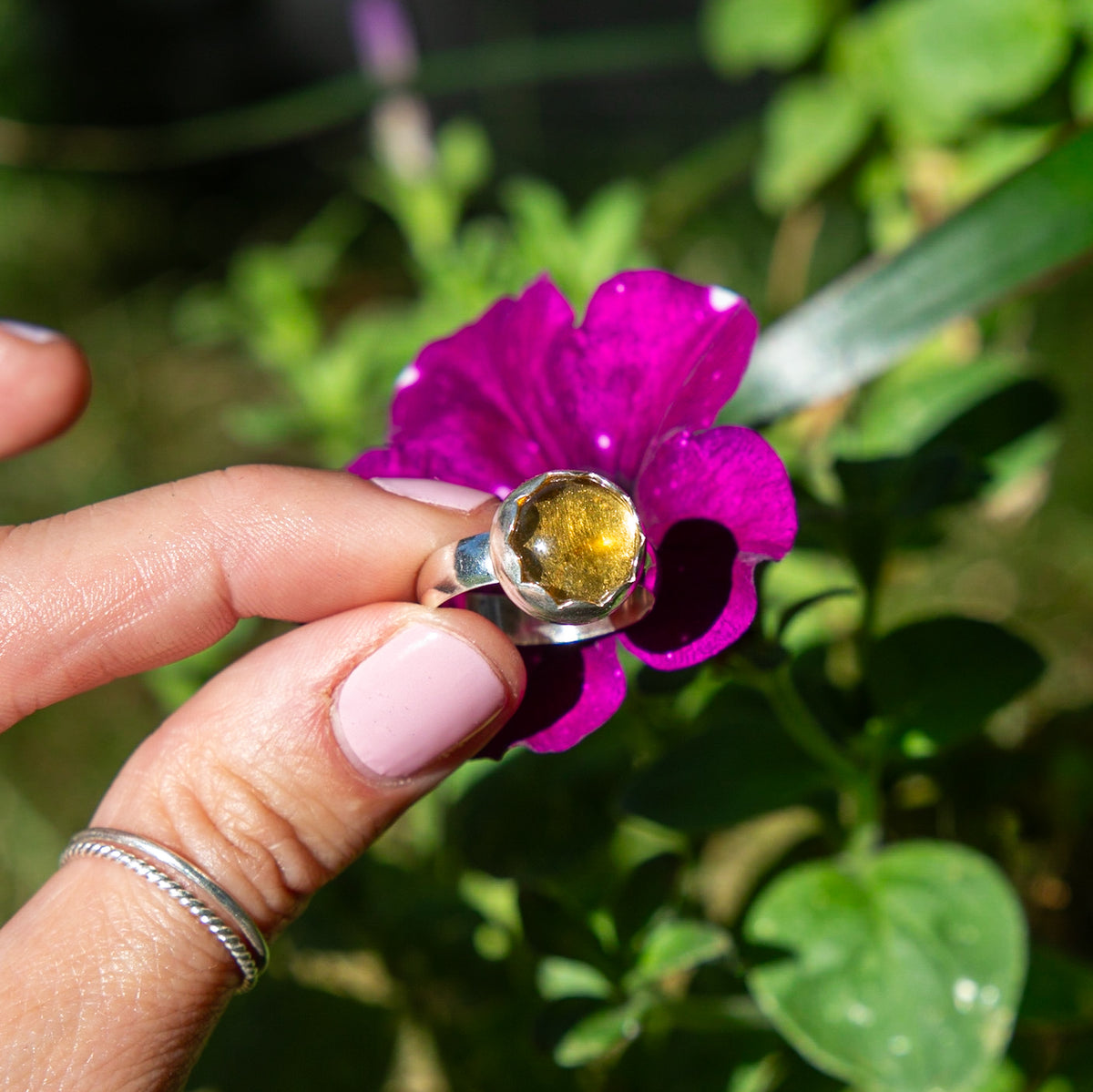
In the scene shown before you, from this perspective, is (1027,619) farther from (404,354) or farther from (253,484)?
(253,484)

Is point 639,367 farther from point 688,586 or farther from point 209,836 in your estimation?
point 209,836

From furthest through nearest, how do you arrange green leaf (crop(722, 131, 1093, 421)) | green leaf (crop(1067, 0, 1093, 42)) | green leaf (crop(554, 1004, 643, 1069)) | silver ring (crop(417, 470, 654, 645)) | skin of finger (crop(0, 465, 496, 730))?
green leaf (crop(1067, 0, 1093, 42)) → green leaf (crop(722, 131, 1093, 421)) → green leaf (crop(554, 1004, 643, 1069)) → skin of finger (crop(0, 465, 496, 730)) → silver ring (crop(417, 470, 654, 645))

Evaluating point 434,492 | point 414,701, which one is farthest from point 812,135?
point 414,701

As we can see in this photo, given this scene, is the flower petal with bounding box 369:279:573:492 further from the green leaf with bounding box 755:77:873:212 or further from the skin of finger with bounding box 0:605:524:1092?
the green leaf with bounding box 755:77:873:212

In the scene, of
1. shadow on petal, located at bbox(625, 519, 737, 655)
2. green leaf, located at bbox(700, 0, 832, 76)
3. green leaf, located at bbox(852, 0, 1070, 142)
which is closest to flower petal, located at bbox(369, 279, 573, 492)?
shadow on petal, located at bbox(625, 519, 737, 655)

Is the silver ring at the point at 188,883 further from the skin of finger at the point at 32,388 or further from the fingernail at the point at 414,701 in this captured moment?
the skin of finger at the point at 32,388
